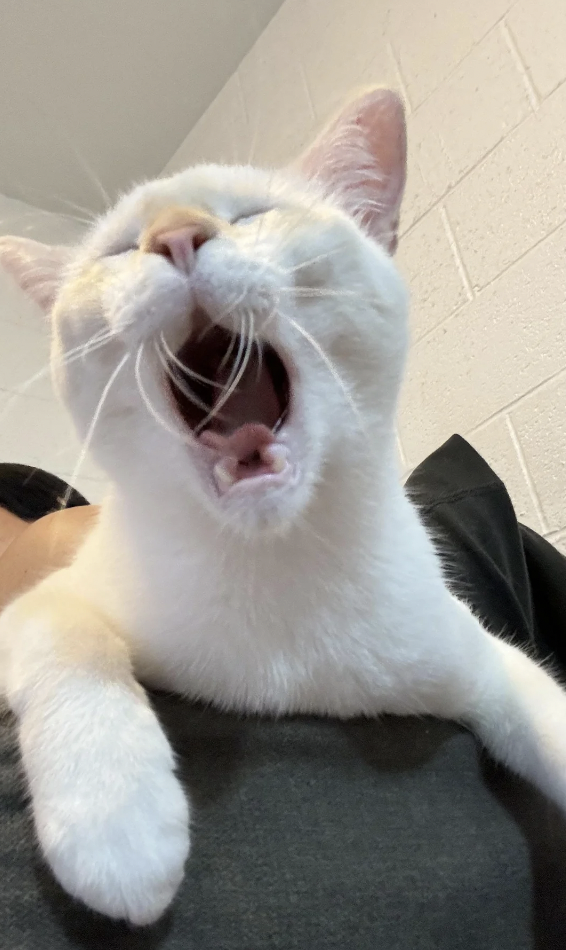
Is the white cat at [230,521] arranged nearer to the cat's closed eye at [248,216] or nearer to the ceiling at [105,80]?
the cat's closed eye at [248,216]

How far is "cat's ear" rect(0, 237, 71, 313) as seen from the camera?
2.28 ft

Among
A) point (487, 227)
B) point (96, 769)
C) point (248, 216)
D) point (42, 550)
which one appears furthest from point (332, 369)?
point (487, 227)

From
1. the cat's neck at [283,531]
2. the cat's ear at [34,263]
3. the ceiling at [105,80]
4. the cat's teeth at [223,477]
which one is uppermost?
the ceiling at [105,80]

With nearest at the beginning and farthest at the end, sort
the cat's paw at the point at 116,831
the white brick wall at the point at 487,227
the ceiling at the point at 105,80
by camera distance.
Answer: the cat's paw at the point at 116,831 < the white brick wall at the point at 487,227 < the ceiling at the point at 105,80

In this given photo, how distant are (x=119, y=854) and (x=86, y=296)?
405 mm

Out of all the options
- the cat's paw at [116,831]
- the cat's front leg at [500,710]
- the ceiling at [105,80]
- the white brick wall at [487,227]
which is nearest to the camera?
the cat's paw at [116,831]

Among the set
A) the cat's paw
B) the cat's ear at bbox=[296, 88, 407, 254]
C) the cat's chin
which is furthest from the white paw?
the cat's ear at bbox=[296, 88, 407, 254]

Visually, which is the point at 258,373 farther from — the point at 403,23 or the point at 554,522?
the point at 403,23

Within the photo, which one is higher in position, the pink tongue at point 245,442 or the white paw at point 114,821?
the pink tongue at point 245,442

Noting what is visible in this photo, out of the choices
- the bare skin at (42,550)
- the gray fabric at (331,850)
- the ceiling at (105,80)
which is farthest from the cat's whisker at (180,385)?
the ceiling at (105,80)

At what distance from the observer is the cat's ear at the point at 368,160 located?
0.69m

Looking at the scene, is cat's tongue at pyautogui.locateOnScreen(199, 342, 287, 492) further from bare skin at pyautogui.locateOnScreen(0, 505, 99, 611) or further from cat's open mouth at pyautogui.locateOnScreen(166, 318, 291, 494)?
bare skin at pyautogui.locateOnScreen(0, 505, 99, 611)

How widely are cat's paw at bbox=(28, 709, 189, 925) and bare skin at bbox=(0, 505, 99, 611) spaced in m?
0.45

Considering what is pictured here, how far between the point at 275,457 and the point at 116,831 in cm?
26
